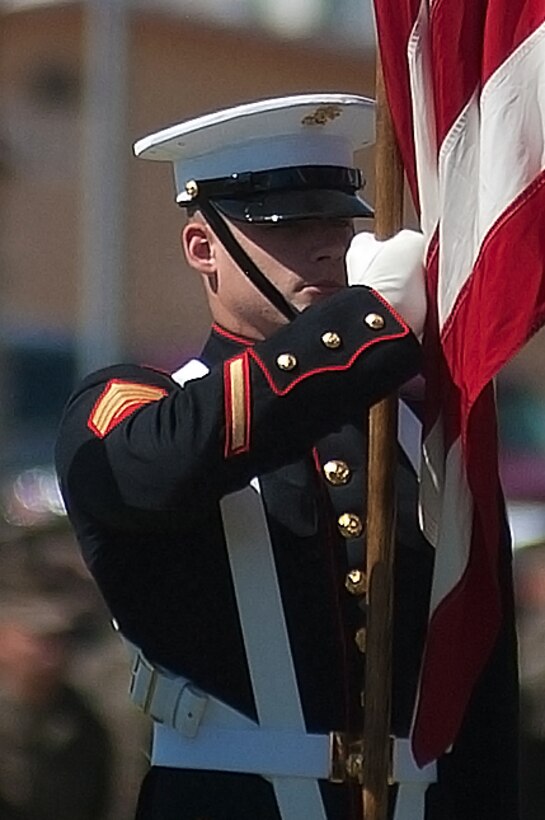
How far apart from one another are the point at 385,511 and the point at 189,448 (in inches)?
7.9

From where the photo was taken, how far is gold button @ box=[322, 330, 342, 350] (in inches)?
66.6

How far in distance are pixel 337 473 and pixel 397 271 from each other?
25cm

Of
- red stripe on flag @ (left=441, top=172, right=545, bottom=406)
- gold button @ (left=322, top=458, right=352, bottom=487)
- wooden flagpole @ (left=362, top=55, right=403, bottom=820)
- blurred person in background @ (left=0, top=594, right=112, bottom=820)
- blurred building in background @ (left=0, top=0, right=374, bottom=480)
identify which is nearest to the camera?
red stripe on flag @ (left=441, top=172, right=545, bottom=406)

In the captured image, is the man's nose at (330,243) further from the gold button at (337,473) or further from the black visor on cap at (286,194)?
the gold button at (337,473)

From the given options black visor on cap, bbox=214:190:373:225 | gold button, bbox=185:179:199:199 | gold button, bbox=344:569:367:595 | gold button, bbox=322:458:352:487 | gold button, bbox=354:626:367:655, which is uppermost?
gold button, bbox=185:179:199:199

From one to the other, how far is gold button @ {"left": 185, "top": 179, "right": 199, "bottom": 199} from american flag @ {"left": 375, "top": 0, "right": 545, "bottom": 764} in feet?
0.82

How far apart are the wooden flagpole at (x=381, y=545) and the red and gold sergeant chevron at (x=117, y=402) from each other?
0.21m

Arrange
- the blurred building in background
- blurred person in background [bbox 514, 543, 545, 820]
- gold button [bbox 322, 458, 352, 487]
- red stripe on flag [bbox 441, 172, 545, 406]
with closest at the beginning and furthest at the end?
1. red stripe on flag [bbox 441, 172, 545, 406]
2. gold button [bbox 322, 458, 352, 487]
3. blurred person in background [bbox 514, 543, 545, 820]
4. the blurred building in background

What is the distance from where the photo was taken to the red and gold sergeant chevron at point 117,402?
1.80 metres

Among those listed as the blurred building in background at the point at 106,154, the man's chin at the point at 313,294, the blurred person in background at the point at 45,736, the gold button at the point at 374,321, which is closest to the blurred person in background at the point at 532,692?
the blurred person in background at the point at 45,736

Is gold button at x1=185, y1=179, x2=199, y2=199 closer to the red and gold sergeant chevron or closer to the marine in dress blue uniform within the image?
the marine in dress blue uniform

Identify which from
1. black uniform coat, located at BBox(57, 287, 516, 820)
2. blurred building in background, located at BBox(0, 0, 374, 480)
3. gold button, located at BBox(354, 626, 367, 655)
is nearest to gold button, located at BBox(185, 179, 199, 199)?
black uniform coat, located at BBox(57, 287, 516, 820)

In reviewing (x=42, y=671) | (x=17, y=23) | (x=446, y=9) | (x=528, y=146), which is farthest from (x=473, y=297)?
(x=17, y=23)

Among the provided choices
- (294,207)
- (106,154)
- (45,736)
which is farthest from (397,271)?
(106,154)
